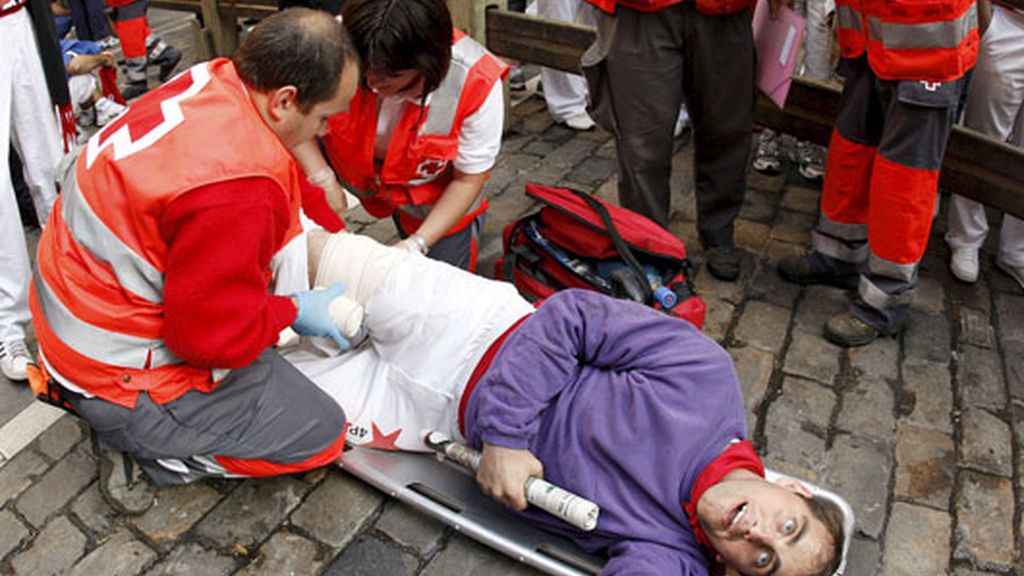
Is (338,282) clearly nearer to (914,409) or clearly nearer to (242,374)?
(242,374)

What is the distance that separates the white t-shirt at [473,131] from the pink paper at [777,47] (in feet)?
3.79

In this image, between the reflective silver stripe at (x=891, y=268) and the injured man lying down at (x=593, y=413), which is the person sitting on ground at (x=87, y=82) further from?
the reflective silver stripe at (x=891, y=268)

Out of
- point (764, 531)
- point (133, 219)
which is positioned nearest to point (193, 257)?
point (133, 219)

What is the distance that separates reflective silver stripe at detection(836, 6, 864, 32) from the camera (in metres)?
2.98

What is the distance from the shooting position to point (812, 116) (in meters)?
3.71

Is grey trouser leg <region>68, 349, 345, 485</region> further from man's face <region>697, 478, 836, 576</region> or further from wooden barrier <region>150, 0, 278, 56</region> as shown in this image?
wooden barrier <region>150, 0, 278, 56</region>

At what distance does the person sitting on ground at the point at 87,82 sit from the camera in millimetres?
4527

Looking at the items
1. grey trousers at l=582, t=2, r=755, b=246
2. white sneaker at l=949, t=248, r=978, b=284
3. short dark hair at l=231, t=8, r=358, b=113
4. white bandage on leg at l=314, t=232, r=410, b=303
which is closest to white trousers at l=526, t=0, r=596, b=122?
grey trousers at l=582, t=2, r=755, b=246

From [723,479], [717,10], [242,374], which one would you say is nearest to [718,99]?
[717,10]

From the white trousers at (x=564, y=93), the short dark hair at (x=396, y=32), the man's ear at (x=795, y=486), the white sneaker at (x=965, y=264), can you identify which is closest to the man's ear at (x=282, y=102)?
the short dark hair at (x=396, y=32)

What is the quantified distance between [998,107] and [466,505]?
107 inches

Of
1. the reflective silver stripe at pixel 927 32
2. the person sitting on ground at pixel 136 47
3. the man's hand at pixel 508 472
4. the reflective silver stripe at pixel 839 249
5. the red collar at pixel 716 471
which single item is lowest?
the person sitting on ground at pixel 136 47

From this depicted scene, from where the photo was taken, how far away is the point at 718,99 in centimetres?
344

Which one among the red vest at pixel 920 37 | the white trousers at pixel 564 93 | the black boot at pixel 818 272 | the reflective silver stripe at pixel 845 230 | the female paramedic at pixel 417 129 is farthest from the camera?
the white trousers at pixel 564 93
